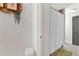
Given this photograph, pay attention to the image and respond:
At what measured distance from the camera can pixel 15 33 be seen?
0.81 m

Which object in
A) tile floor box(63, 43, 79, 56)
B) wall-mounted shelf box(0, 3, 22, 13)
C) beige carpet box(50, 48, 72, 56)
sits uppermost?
wall-mounted shelf box(0, 3, 22, 13)

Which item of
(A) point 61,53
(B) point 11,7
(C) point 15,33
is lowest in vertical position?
(A) point 61,53

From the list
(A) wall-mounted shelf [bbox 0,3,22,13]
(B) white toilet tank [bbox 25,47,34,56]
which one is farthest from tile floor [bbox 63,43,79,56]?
(A) wall-mounted shelf [bbox 0,3,22,13]

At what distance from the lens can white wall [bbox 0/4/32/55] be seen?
764 mm

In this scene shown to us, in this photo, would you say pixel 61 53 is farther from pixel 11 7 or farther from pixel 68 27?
pixel 11 7

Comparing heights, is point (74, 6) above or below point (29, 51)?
above

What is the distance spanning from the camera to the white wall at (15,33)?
0.76 metres

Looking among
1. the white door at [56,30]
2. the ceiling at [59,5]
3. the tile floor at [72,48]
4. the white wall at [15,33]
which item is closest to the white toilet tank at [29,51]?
the white wall at [15,33]

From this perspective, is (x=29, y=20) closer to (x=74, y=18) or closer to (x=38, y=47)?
(x=38, y=47)

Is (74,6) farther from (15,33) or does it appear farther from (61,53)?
(15,33)

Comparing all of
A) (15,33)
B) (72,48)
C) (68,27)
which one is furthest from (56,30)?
(15,33)

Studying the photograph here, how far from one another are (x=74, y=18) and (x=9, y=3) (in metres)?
0.57

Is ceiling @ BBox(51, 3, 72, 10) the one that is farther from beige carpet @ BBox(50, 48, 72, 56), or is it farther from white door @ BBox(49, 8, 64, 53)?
beige carpet @ BBox(50, 48, 72, 56)

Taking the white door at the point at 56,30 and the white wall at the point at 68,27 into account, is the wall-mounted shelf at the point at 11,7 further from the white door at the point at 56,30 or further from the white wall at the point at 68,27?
the white wall at the point at 68,27
